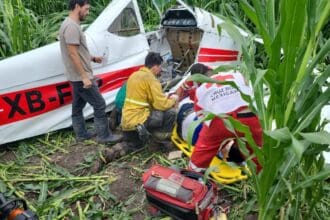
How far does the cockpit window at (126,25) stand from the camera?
18.2 feet

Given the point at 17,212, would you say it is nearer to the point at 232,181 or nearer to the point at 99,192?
the point at 99,192

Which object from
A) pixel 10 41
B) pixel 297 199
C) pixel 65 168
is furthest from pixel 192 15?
pixel 297 199

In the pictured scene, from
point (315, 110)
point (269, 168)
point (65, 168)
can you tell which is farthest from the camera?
point (65, 168)

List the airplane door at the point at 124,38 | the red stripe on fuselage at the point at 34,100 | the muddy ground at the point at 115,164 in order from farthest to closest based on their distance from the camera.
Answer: the airplane door at the point at 124,38 → the red stripe on fuselage at the point at 34,100 → the muddy ground at the point at 115,164

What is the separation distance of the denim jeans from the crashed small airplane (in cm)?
26

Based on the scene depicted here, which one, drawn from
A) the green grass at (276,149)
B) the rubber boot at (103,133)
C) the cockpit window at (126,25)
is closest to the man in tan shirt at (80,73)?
the rubber boot at (103,133)

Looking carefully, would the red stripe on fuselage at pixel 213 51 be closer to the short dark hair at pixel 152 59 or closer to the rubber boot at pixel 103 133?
the short dark hair at pixel 152 59

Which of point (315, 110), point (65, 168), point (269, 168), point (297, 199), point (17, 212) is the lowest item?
point (65, 168)

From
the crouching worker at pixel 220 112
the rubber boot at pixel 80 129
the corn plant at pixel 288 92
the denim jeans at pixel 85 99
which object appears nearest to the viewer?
the corn plant at pixel 288 92

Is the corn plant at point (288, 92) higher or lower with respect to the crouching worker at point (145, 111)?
higher

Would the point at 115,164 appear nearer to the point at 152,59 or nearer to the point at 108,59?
the point at 152,59

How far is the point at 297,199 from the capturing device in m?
2.75

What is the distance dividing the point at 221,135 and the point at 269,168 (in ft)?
3.28

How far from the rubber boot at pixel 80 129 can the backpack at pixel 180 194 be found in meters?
1.79
